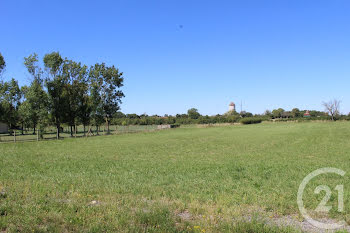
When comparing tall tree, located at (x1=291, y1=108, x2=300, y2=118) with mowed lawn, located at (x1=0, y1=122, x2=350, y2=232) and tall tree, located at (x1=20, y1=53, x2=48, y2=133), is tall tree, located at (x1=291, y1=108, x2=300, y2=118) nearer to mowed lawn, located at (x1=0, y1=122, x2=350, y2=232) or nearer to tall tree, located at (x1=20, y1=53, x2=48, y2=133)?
tall tree, located at (x1=20, y1=53, x2=48, y2=133)

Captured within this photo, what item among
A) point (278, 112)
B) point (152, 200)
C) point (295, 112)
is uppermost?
point (278, 112)

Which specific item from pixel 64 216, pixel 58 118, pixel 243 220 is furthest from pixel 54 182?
pixel 58 118

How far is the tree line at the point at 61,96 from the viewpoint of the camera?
43312 millimetres

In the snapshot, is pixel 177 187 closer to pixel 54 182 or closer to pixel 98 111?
pixel 54 182

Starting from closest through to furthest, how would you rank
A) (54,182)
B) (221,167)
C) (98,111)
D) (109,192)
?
(109,192) < (54,182) < (221,167) < (98,111)

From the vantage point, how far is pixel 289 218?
5449 mm

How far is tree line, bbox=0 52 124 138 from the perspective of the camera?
4331cm

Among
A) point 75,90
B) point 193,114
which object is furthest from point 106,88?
point 193,114

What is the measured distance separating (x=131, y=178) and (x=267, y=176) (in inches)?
197

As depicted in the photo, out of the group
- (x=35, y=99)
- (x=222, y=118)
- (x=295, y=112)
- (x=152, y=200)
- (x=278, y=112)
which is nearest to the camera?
(x=152, y=200)

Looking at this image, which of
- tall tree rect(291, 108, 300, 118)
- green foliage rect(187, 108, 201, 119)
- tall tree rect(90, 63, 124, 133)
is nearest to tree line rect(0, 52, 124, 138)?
tall tree rect(90, 63, 124, 133)

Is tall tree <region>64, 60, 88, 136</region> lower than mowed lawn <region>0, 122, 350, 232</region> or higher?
higher

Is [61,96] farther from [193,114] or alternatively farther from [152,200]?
[193,114]

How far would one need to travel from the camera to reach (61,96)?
46.3m
